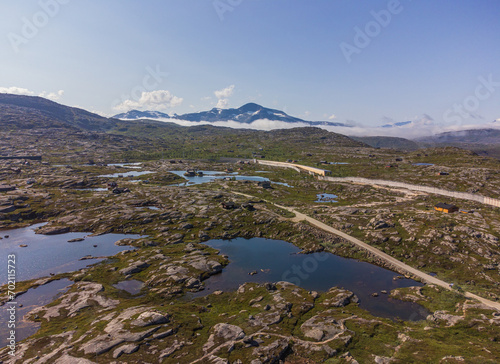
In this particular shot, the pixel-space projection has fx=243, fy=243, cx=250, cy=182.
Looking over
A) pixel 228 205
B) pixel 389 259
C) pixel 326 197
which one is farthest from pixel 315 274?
pixel 326 197

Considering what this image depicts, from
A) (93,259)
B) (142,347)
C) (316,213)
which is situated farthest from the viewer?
(316,213)

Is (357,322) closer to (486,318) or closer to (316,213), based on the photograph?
(486,318)

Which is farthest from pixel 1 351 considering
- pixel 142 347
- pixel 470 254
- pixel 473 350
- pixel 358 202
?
pixel 358 202

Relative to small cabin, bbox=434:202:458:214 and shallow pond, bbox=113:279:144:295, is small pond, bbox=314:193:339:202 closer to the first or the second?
small cabin, bbox=434:202:458:214

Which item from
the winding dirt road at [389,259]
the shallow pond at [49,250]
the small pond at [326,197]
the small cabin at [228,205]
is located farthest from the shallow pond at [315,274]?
the small pond at [326,197]

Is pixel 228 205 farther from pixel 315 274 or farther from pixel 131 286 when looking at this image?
pixel 131 286
